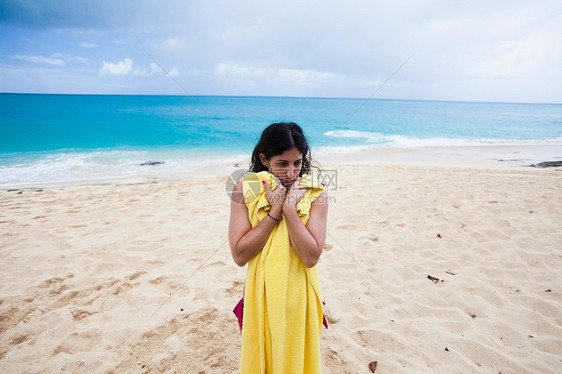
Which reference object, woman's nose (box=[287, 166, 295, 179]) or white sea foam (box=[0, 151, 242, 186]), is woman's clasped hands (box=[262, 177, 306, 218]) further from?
white sea foam (box=[0, 151, 242, 186])

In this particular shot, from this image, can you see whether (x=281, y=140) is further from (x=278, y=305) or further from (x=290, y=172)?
(x=278, y=305)

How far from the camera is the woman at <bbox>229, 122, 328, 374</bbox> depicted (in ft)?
4.71

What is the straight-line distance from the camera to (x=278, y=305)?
1420mm

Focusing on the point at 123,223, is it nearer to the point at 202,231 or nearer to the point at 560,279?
the point at 202,231

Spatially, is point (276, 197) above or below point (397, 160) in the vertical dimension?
above

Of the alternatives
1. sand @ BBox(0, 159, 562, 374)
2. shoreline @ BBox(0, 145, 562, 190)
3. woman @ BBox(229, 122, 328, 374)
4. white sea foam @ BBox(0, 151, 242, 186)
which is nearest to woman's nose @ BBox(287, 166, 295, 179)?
woman @ BBox(229, 122, 328, 374)

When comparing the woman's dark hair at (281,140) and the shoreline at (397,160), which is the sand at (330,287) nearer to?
the woman's dark hair at (281,140)

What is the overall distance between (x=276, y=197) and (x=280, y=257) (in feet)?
1.01

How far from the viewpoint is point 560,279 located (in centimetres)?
316

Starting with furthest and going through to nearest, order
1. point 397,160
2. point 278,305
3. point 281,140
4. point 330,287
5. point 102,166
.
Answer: point 397,160
point 102,166
point 330,287
point 281,140
point 278,305

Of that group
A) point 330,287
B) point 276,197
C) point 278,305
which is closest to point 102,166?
point 330,287

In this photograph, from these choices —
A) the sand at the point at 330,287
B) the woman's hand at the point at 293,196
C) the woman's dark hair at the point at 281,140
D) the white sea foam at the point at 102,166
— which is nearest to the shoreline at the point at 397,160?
the white sea foam at the point at 102,166

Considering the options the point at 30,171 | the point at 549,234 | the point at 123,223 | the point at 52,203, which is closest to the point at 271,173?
the point at 123,223

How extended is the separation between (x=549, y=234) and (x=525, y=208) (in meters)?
1.24
